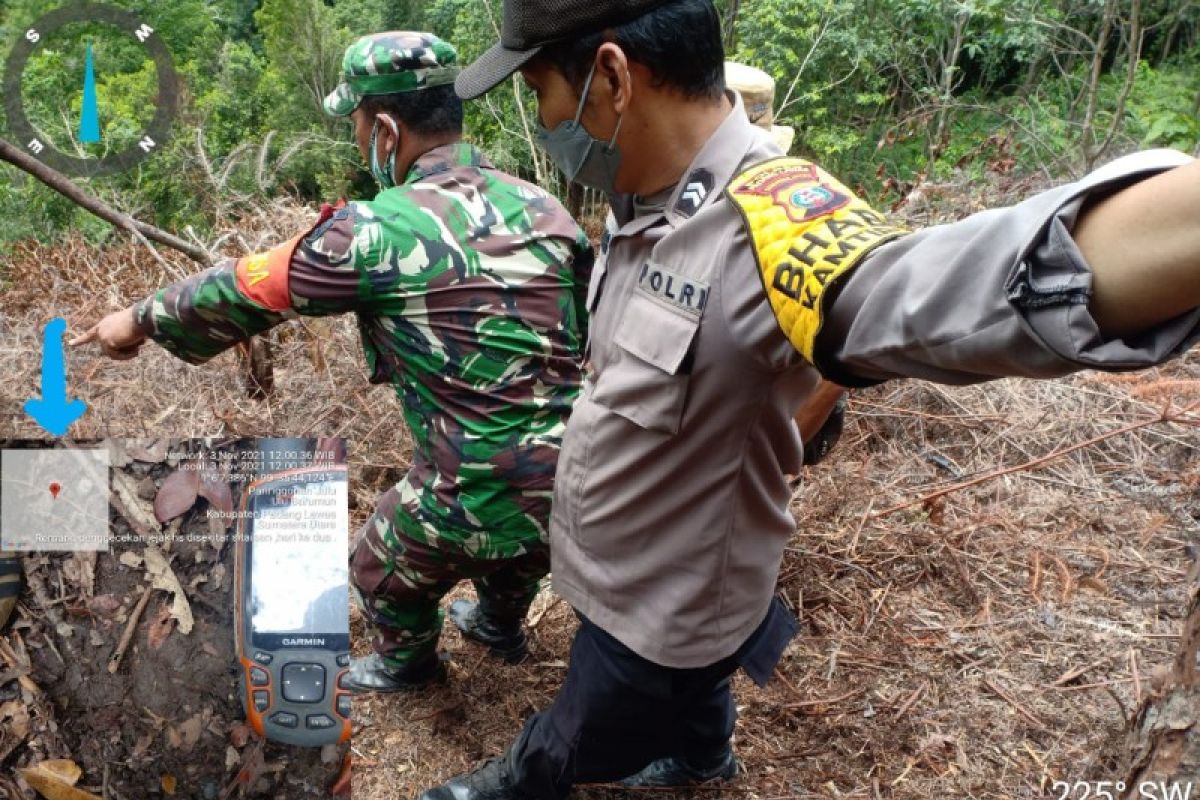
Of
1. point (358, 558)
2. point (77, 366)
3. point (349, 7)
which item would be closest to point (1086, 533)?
point (358, 558)

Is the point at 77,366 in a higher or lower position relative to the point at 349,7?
lower

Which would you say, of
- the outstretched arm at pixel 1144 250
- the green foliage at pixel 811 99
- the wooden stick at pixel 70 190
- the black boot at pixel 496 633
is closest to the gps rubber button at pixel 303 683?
the outstretched arm at pixel 1144 250

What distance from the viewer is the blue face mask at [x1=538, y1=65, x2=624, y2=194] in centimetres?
149

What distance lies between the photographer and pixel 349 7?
55.0 ft

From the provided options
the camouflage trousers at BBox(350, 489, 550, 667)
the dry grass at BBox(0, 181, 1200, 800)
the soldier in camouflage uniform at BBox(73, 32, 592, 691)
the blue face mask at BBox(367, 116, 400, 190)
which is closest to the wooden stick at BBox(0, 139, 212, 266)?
the dry grass at BBox(0, 181, 1200, 800)

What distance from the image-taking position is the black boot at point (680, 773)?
238 centimetres

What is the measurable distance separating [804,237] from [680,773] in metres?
1.86

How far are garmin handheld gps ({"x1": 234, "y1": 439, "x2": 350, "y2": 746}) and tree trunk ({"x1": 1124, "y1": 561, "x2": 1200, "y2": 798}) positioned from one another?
4.86 ft

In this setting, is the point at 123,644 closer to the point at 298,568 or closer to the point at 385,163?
the point at 298,568

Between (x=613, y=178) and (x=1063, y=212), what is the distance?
2.98 ft

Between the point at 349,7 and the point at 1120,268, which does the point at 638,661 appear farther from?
the point at 349,7

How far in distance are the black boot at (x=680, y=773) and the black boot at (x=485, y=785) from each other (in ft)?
1.40

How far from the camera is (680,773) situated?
2408mm

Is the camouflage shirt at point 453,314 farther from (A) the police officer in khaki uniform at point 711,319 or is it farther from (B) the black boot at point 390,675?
(B) the black boot at point 390,675
